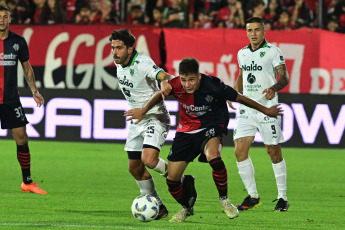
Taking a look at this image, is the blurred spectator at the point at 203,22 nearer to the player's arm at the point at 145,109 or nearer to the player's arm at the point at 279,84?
the player's arm at the point at 279,84

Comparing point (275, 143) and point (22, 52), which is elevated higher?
point (22, 52)

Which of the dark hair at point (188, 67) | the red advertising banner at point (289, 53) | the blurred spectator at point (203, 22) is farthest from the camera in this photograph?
the blurred spectator at point (203, 22)

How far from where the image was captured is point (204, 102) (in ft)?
25.5

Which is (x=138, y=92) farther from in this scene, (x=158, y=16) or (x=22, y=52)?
(x=158, y=16)

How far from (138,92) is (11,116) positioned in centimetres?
216

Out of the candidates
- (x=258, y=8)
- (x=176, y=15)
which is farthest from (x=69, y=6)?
(x=258, y=8)

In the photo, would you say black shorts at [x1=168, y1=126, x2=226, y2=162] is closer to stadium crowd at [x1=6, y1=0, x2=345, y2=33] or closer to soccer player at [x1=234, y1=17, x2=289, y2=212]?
soccer player at [x1=234, y1=17, x2=289, y2=212]

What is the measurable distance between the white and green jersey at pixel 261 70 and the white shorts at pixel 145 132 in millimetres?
1132

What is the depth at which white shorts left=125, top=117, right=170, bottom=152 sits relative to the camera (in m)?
8.16

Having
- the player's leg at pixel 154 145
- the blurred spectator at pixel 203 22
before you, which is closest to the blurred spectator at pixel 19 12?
the blurred spectator at pixel 203 22

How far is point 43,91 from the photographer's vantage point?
53.6ft

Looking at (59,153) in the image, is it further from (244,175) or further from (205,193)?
(244,175)

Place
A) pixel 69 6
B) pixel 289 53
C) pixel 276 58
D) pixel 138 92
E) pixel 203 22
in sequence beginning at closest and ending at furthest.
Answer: pixel 138 92 < pixel 276 58 < pixel 289 53 < pixel 203 22 < pixel 69 6

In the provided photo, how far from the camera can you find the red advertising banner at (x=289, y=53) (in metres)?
16.7
